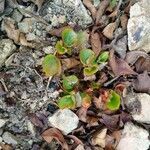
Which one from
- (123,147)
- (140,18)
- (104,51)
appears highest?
(140,18)

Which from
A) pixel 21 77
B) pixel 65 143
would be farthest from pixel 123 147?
pixel 21 77

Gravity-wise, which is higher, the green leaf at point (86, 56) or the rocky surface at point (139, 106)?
the green leaf at point (86, 56)

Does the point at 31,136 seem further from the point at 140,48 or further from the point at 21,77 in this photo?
the point at 140,48

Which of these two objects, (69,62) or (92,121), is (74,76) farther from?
(92,121)

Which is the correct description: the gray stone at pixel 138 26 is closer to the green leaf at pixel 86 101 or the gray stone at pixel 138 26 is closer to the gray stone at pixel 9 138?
the green leaf at pixel 86 101

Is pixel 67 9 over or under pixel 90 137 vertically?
over

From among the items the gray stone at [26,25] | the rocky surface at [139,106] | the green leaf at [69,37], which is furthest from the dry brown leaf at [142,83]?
the gray stone at [26,25]

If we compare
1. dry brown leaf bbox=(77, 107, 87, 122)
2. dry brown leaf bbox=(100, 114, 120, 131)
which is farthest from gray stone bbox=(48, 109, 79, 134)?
dry brown leaf bbox=(100, 114, 120, 131)
